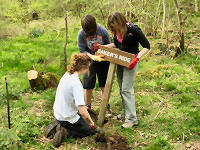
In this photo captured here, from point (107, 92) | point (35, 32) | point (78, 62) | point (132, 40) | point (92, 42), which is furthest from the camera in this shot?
point (35, 32)

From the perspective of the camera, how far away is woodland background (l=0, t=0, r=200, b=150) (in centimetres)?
364

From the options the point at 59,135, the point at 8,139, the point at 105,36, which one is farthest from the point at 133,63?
the point at 8,139

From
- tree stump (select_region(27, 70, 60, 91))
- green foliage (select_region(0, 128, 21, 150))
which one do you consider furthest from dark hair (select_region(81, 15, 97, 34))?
tree stump (select_region(27, 70, 60, 91))

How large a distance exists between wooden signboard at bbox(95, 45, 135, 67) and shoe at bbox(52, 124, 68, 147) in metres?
1.35

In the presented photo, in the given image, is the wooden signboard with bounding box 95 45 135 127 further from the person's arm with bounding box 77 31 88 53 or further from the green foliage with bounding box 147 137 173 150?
the green foliage with bounding box 147 137 173 150

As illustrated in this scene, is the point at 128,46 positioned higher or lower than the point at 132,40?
lower

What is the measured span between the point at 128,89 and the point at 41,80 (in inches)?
108

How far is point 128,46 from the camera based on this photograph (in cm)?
372

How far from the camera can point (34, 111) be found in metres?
4.62

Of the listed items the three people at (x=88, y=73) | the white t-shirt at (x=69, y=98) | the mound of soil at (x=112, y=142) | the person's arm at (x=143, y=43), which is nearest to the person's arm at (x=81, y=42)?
the three people at (x=88, y=73)

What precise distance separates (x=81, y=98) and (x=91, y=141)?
0.85m

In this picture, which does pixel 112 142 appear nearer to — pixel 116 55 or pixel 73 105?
pixel 73 105

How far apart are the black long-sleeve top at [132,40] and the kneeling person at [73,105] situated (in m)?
0.69

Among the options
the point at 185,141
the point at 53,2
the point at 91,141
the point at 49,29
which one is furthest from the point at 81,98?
the point at 49,29
